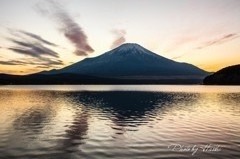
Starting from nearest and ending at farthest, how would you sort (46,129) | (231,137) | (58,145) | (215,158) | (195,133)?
(215,158) < (58,145) < (231,137) < (195,133) < (46,129)

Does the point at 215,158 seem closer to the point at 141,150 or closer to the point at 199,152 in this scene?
the point at 199,152

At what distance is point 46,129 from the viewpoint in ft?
112

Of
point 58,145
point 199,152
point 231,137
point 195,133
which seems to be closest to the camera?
point 199,152

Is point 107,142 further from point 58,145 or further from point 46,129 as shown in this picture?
point 46,129

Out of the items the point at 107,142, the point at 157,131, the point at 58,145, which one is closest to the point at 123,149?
the point at 107,142

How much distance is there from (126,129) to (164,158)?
13258 mm

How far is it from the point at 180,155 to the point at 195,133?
10.6m

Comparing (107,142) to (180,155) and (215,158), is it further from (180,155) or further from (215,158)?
(215,158)

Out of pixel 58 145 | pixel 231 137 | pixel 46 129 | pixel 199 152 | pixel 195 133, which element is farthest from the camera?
pixel 46 129

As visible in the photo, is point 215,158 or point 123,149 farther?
point 123,149

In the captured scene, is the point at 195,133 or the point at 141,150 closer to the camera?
the point at 141,150

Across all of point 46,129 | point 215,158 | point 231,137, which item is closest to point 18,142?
point 46,129

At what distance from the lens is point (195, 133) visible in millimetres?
31875

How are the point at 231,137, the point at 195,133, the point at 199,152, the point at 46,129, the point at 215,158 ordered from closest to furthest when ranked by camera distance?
the point at 215,158 → the point at 199,152 → the point at 231,137 → the point at 195,133 → the point at 46,129
